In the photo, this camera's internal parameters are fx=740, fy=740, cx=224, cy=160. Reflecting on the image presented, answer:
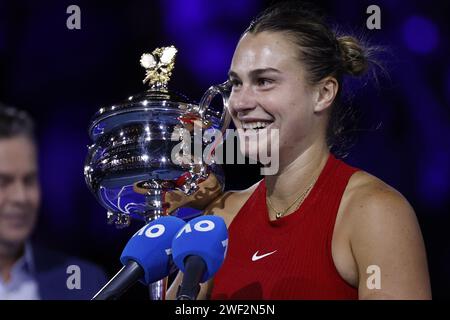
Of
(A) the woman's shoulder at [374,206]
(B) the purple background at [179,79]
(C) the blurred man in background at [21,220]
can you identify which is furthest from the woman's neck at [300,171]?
(C) the blurred man in background at [21,220]

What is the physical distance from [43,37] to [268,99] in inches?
24.4

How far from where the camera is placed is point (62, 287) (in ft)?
2.88

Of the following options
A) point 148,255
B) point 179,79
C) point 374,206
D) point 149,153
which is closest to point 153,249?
point 148,255

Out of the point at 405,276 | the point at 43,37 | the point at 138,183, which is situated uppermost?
the point at 43,37

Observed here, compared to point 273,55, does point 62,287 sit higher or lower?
lower

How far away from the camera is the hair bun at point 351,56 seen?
133 centimetres

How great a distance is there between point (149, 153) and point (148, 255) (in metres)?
0.29

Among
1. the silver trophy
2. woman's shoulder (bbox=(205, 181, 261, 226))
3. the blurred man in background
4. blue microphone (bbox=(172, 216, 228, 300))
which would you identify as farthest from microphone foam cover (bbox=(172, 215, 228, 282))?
woman's shoulder (bbox=(205, 181, 261, 226))

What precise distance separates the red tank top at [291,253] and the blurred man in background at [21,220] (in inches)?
17.3

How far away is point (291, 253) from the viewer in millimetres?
1211

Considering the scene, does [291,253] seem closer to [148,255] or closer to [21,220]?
[148,255]

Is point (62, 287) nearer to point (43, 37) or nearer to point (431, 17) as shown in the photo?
point (43, 37)

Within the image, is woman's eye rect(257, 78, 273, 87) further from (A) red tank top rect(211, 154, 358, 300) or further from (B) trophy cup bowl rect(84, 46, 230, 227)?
(A) red tank top rect(211, 154, 358, 300)
